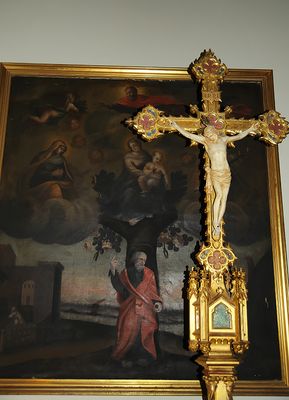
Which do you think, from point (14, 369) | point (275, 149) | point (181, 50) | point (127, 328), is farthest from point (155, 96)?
point (14, 369)

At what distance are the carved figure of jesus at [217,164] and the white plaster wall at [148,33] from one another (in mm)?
1203

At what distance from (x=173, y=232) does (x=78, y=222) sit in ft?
2.75

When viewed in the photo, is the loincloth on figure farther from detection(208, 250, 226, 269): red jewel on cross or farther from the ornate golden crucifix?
detection(208, 250, 226, 269): red jewel on cross

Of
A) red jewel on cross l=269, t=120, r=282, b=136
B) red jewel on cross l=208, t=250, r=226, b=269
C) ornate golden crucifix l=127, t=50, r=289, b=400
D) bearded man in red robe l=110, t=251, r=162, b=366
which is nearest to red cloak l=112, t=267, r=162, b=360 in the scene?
bearded man in red robe l=110, t=251, r=162, b=366

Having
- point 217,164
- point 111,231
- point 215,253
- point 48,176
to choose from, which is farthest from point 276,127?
point 48,176

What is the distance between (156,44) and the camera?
491 centimetres

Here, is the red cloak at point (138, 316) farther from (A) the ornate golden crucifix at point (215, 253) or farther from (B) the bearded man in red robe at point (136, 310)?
(A) the ornate golden crucifix at point (215, 253)

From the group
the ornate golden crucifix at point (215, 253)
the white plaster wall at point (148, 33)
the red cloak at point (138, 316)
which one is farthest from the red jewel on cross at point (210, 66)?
the red cloak at point (138, 316)

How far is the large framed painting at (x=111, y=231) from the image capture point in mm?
3859

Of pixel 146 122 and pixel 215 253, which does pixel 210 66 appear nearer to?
pixel 146 122

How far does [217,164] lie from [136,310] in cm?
137

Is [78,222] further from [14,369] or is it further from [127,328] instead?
[14,369]

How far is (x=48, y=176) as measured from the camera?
4391 mm

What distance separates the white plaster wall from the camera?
485cm
